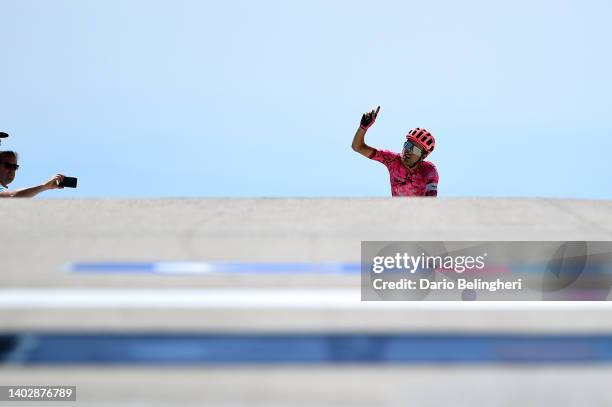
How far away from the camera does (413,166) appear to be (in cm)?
529

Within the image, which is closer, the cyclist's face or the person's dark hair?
the person's dark hair

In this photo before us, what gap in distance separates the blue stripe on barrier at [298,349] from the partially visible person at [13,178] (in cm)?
255

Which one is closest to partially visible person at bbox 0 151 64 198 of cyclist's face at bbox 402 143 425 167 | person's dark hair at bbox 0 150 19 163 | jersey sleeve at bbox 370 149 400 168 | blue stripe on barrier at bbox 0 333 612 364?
person's dark hair at bbox 0 150 19 163

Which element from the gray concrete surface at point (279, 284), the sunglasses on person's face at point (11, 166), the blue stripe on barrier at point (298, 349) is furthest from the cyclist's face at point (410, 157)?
the sunglasses on person's face at point (11, 166)

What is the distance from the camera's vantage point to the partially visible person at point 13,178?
4.94m

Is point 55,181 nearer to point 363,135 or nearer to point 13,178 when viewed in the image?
point 13,178

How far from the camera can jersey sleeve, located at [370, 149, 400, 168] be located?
5426 mm

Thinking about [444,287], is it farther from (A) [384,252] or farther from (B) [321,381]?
(B) [321,381]

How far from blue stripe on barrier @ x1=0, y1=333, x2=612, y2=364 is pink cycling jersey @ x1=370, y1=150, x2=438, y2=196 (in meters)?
2.63

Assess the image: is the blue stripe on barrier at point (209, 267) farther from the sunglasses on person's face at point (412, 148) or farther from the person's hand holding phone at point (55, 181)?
the sunglasses on person's face at point (412, 148)

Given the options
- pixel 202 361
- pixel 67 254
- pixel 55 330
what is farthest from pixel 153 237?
pixel 202 361

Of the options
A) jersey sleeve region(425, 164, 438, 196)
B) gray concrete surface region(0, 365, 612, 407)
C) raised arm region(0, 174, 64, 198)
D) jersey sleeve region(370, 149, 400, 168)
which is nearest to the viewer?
gray concrete surface region(0, 365, 612, 407)

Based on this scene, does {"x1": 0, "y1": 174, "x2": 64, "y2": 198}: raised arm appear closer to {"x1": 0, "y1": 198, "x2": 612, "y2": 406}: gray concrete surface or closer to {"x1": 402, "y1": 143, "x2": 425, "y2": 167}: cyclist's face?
{"x1": 0, "y1": 198, "x2": 612, "y2": 406}: gray concrete surface

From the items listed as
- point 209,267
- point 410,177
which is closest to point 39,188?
point 209,267
